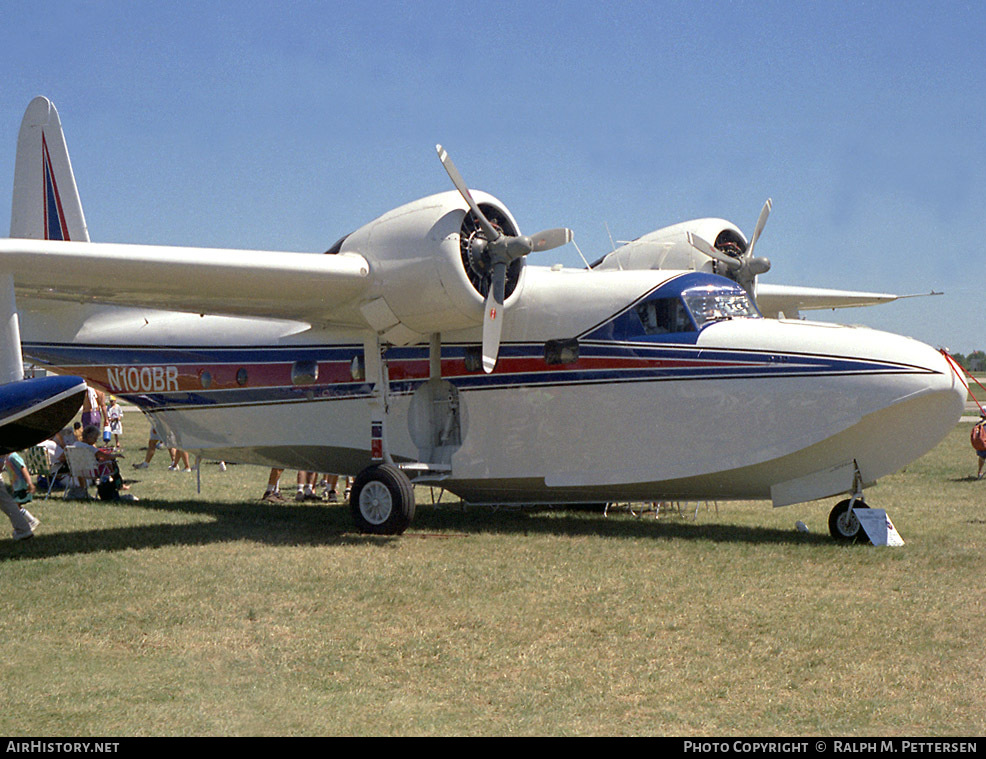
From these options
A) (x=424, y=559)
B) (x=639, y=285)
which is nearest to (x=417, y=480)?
(x=424, y=559)

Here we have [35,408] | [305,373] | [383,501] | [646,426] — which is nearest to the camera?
[35,408]

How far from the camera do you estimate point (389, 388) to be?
12.6 metres

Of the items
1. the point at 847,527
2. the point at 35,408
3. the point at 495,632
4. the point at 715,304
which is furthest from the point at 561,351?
the point at 35,408

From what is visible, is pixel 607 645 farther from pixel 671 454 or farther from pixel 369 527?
pixel 369 527

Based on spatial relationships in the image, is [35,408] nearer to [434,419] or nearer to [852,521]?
[434,419]

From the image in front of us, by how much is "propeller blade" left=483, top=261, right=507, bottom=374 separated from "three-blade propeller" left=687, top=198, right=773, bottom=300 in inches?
141

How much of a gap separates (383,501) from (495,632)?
4.62 meters

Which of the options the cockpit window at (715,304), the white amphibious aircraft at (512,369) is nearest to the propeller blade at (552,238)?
the white amphibious aircraft at (512,369)

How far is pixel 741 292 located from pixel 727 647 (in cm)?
575

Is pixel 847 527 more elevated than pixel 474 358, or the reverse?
pixel 474 358

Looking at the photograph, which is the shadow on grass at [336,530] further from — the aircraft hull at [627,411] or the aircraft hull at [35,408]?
the aircraft hull at [35,408]

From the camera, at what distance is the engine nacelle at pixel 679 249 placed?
1436 cm

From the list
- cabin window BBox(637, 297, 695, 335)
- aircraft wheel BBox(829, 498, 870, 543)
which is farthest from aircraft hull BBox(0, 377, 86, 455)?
aircraft wheel BBox(829, 498, 870, 543)

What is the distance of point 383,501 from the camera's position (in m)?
11.2
